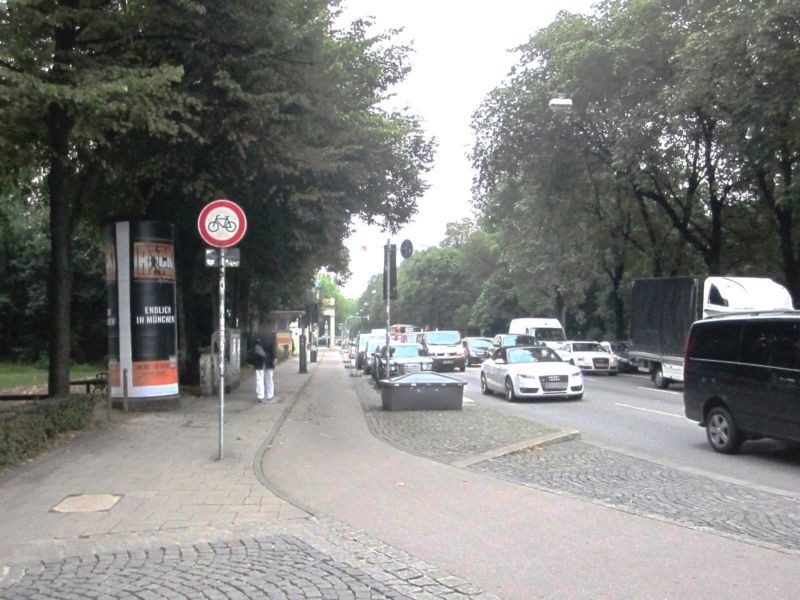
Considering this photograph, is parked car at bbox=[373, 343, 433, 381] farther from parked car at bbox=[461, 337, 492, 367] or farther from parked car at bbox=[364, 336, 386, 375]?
parked car at bbox=[461, 337, 492, 367]

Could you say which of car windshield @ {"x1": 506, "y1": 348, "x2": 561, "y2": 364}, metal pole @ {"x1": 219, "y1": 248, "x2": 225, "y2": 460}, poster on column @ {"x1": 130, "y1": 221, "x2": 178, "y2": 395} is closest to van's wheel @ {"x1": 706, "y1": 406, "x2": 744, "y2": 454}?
metal pole @ {"x1": 219, "y1": 248, "x2": 225, "y2": 460}

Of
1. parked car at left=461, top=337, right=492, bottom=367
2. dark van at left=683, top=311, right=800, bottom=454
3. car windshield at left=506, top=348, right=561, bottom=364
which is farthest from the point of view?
parked car at left=461, top=337, right=492, bottom=367

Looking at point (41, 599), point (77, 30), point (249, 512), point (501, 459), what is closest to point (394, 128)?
point (77, 30)

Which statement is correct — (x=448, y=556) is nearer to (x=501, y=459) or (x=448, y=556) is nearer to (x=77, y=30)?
(x=501, y=459)

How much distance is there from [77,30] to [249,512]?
358 inches

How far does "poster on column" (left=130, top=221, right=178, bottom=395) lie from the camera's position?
49.4 feet

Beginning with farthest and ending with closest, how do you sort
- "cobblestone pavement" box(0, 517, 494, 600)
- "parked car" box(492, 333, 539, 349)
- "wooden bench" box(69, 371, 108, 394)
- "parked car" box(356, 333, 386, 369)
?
"parked car" box(356, 333, 386, 369)
"parked car" box(492, 333, 539, 349)
"wooden bench" box(69, 371, 108, 394)
"cobblestone pavement" box(0, 517, 494, 600)

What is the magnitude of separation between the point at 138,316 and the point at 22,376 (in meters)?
16.0

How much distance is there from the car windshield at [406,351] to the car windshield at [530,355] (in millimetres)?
5965

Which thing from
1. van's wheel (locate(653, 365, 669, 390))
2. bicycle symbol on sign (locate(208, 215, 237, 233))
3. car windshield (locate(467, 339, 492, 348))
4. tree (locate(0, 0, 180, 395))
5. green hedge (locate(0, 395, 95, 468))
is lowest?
→ van's wheel (locate(653, 365, 669, 390))

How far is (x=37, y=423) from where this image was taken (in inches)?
405

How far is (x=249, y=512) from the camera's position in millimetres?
7246

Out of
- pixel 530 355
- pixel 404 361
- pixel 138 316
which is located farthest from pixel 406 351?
pixel 138 316

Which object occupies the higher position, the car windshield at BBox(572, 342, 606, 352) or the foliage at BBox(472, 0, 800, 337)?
the foliage at BBox(472, 0, 800, 337)
